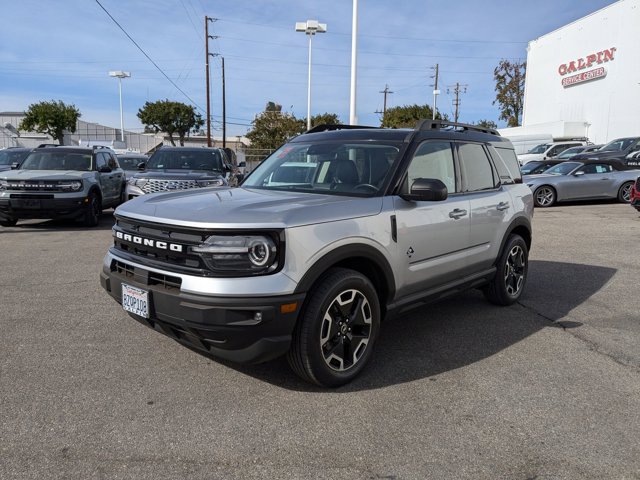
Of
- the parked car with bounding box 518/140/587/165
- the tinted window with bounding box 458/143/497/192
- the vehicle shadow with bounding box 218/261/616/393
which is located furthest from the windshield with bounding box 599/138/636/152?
the tinted window with bounding box 458/143/497/192

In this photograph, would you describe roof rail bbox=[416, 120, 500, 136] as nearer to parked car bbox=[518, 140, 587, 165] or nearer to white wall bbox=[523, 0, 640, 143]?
parked car bbox=[518, 140, 587, 165]

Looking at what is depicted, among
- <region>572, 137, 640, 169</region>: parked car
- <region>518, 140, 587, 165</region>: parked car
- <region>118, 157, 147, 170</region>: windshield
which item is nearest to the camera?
<region>572, 137, 640, 169</region>: parked car

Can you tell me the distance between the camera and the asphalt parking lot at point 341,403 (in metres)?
2.73

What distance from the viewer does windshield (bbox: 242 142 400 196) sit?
162 inches

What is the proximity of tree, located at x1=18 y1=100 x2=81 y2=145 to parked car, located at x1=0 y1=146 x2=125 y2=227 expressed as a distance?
2017 inches

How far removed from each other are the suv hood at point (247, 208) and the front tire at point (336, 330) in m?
0.43

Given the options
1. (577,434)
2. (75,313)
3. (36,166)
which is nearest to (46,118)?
(36,166)

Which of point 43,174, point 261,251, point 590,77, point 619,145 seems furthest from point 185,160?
point 590,77

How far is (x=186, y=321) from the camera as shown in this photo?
3150 mm

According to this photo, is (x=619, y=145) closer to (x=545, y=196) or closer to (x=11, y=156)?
(x=545, y=196)

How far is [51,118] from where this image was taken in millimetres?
56500

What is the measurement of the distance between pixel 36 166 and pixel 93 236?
9.54ft

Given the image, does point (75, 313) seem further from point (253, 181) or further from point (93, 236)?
point (93, 236)

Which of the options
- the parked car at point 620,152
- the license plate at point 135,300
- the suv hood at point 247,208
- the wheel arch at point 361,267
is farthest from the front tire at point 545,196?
the license plate at point 135,300
